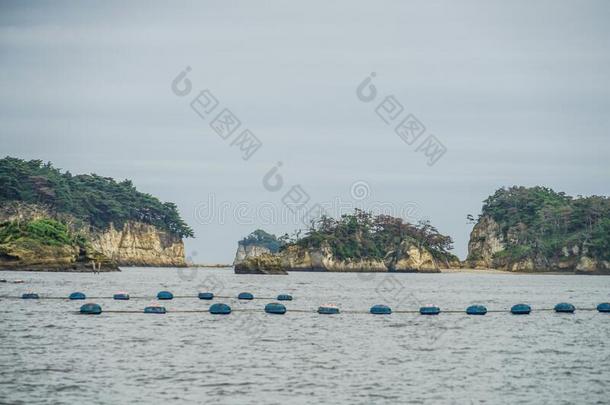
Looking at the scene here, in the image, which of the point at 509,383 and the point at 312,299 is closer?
the point at 509,383

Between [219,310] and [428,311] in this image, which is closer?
[219,310]

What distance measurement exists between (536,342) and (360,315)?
2672cm

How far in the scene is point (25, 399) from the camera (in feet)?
152

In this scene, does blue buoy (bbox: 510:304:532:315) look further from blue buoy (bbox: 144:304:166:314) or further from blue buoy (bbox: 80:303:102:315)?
blue buoy (bbox: 80:303:102:315)

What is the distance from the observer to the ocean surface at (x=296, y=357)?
50.1m

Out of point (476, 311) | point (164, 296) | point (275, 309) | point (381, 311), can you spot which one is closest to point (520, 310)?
point (476, 311)

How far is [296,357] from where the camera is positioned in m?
64.8

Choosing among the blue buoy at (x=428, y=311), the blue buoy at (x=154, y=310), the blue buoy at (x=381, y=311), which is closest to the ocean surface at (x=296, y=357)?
the blue buoy at (x=154, y=310)

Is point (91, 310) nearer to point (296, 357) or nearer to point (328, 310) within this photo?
point (328, 310)

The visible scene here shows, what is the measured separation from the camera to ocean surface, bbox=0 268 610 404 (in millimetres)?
50094

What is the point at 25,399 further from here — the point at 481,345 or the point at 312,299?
the point at 312,299

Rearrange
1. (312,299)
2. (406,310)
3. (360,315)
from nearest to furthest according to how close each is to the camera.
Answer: (360,315), (406,310), (312,299)

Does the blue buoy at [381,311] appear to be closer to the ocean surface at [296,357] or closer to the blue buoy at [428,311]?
the ocean surface at [296,357]

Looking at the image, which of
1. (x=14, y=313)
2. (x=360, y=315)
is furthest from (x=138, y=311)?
(x=360, y=315)
